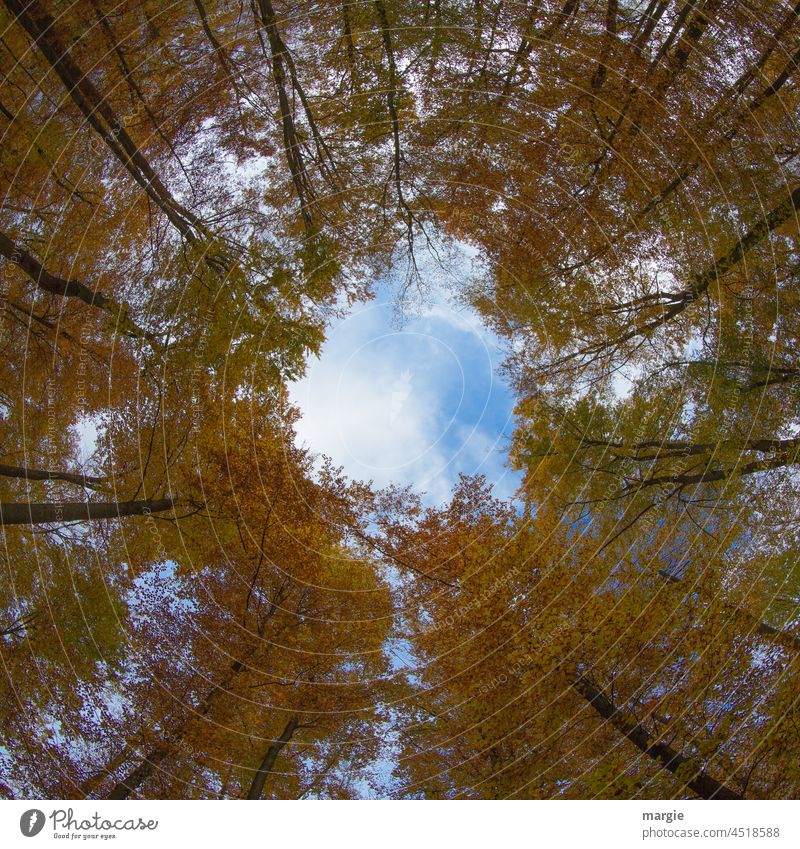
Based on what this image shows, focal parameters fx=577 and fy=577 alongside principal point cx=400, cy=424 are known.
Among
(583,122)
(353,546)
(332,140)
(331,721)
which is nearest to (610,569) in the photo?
(353,546)

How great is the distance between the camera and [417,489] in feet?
33.7

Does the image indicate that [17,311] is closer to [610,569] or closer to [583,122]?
[583,122]

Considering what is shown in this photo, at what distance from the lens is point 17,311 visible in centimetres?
843

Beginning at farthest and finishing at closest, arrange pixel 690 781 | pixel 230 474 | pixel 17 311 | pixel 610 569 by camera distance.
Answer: pixel 230 474
pixel 610 569
pixel 17 311
pixel 690 781

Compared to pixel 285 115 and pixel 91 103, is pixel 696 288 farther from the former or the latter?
pixel 91 103

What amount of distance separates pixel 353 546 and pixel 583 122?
796 cm

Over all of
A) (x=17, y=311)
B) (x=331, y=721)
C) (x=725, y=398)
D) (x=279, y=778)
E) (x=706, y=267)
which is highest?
(x=17, y=311)

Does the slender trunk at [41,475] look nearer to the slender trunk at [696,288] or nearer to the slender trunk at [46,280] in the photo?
the slender trunk at [46,280]

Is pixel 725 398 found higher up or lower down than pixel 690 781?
higher up

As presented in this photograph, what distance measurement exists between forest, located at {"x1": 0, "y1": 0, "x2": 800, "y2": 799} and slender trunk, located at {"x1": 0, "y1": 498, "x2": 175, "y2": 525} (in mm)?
41
